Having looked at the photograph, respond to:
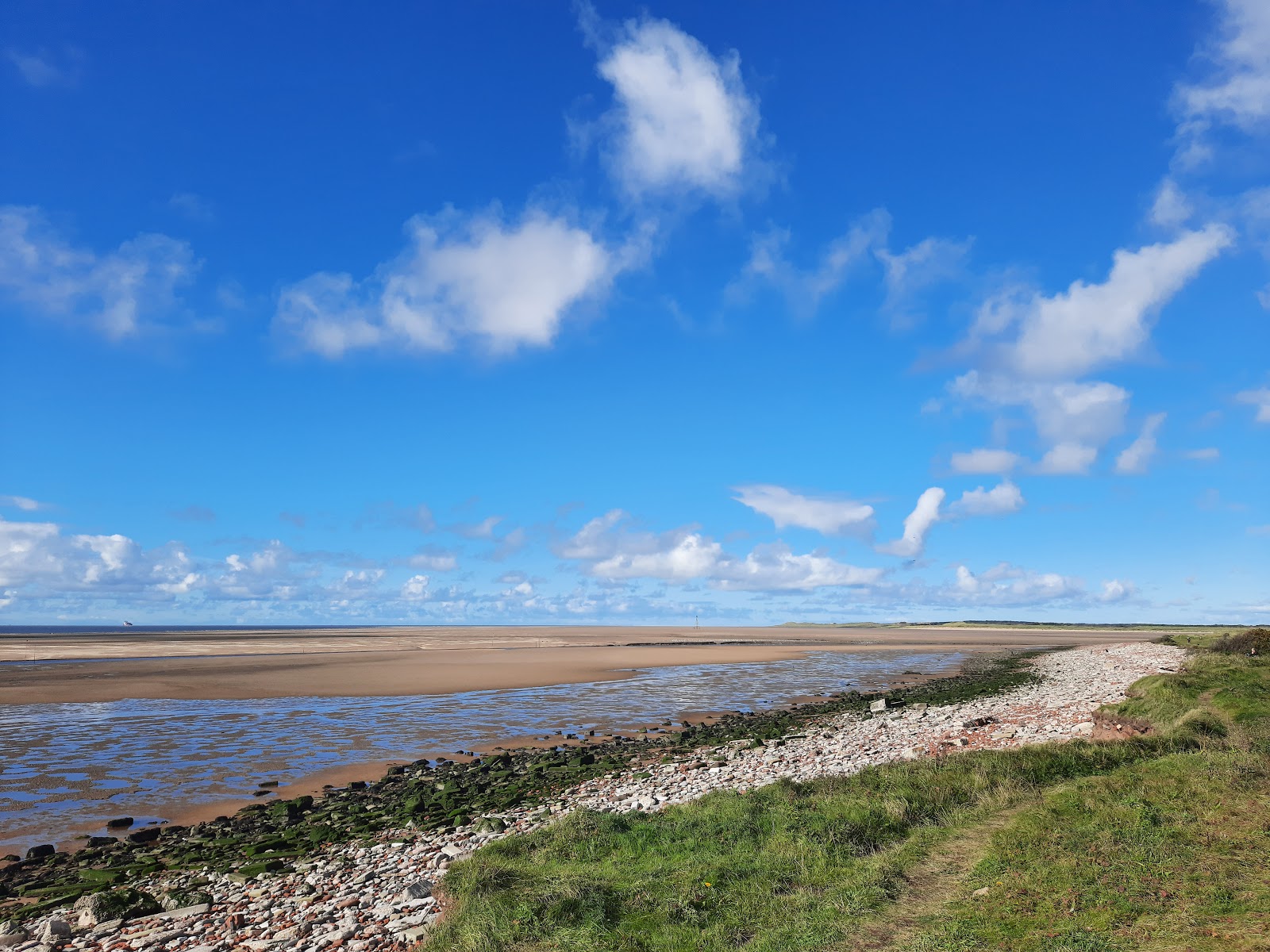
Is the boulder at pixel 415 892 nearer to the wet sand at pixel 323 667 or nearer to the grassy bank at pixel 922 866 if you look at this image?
the grassy bank at pixel 922 866

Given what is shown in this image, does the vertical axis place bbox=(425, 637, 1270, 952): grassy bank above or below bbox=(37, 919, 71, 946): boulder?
above

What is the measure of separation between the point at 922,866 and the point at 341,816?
48.7ft

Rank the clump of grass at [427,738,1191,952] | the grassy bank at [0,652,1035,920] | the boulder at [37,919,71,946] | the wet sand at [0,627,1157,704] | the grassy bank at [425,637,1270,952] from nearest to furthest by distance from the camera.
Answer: the grassy bank at [425,637,1270,952]
the clump of grass at [427,738,1191,952]
the boulder at [37,919,71,946]
the grassy bank at [0,652,1035,920]
the wet sand at [0,627,1157,704]

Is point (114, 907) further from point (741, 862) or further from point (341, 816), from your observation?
point (741, 862)

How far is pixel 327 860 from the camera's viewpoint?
14.8 meters

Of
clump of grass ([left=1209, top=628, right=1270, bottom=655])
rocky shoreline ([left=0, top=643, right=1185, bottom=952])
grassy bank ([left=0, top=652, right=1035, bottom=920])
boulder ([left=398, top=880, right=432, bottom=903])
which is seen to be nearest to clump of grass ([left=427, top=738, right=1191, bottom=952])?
boulder ([left=398, top=880, right=432, bottom=903])

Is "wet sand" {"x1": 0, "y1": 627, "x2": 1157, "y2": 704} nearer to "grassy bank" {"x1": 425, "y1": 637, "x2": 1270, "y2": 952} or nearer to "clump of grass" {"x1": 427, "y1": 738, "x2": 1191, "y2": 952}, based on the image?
"clump of grass" {"x1": 427, "y1": 738, "x2": 1191, "y2": 952}

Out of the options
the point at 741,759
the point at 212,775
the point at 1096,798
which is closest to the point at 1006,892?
the point at 1096,798

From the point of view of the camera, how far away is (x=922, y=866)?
1020 centimetres

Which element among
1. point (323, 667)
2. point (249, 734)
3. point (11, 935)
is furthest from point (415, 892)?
point (323, 667)

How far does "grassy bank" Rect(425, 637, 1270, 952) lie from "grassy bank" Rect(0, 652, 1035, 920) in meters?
5.63

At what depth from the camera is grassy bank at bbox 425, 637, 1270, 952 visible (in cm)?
786

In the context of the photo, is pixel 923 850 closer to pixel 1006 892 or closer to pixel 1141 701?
pixel 1006 892

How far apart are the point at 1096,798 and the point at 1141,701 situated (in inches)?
604
